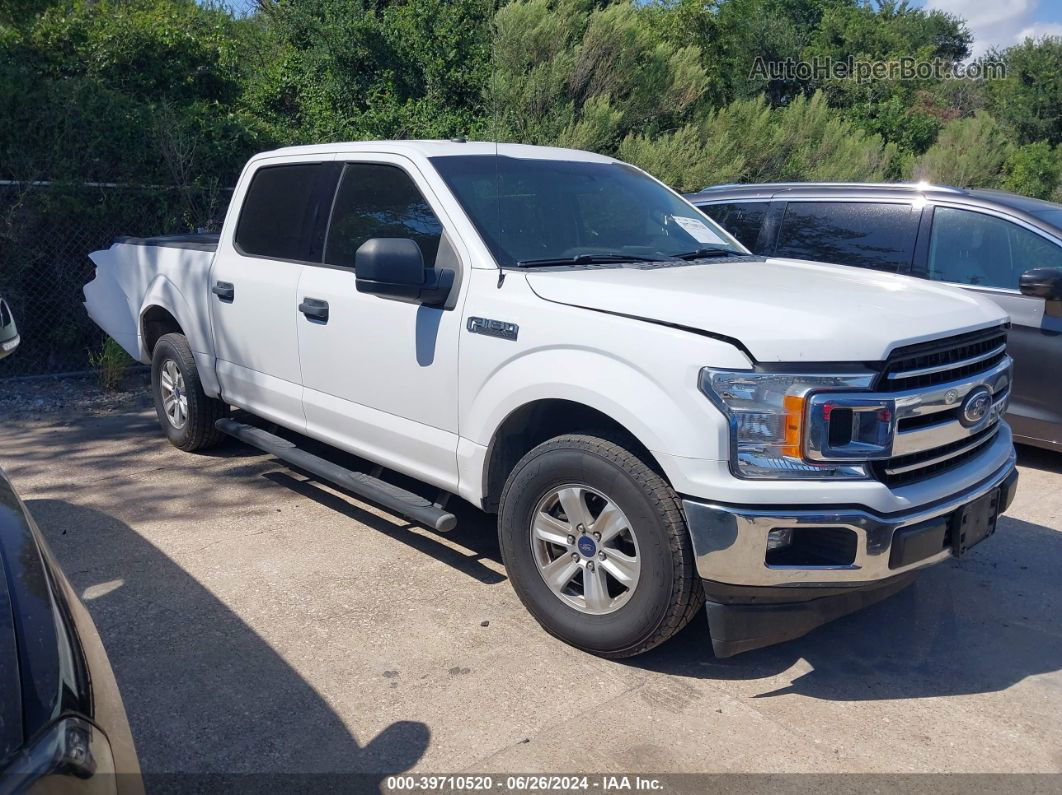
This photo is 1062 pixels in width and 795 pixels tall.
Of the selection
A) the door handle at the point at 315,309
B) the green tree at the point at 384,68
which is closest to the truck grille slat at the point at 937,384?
the door handle at the point at 315,309

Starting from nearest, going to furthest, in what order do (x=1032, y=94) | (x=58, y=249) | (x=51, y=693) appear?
(x=51, y=693), (x=58, y=249), (x=1032, y=94)

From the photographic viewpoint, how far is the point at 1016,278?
6.29 metres

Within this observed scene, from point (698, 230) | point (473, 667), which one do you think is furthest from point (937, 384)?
point (473, 667)

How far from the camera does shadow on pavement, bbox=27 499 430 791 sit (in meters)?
3.15

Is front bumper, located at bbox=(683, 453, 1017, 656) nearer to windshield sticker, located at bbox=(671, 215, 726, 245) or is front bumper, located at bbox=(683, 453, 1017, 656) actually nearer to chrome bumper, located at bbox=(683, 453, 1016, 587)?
chrome bumper, located at bbox=(683, 453, 1016, 587)

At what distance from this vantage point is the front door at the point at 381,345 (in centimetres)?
429

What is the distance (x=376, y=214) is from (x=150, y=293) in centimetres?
244

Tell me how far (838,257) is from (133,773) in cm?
592

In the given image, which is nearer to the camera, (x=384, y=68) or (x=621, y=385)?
(x=621, y=385)

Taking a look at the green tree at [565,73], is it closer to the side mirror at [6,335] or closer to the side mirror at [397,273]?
the side mirror at [397,273]

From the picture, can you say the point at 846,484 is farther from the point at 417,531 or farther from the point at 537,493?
the point at 417,531

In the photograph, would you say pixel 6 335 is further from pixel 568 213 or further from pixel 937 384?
pixel 937 384

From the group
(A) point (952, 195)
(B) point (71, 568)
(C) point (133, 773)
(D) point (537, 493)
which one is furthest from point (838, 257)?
(C) point (133, 773)

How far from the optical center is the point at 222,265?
5730mm
